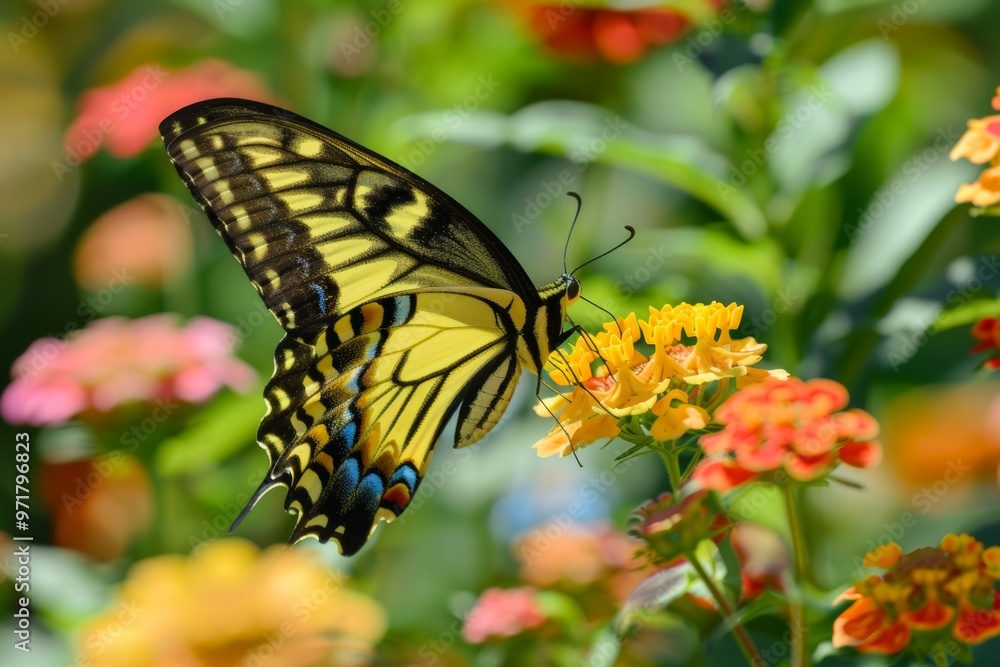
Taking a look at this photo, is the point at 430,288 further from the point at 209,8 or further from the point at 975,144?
the point at 209,8

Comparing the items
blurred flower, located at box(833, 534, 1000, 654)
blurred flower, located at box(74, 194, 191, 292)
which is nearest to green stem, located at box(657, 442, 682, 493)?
blurred flower, located at box(833, 534, 1000, 654)

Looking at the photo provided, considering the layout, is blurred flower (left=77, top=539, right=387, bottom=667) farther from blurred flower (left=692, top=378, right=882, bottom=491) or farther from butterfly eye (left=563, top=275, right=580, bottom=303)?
blurred flower (left=692, top=378, right=882, bottom=491)

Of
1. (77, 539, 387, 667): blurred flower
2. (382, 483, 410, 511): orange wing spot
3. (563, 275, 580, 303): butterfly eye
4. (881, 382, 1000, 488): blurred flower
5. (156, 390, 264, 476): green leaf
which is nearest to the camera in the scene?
(563, 275, 580, 303): butterfly eye

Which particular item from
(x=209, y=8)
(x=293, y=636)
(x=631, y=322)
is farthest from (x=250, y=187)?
(x=209, y=8)

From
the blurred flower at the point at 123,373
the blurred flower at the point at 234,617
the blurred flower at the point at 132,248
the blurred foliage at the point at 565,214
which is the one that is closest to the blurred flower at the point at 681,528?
the blurred foliage at the point at 565,214

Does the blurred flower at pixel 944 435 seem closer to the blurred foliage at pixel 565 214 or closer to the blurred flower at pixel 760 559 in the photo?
the blurred foliage at pixel 565 214
